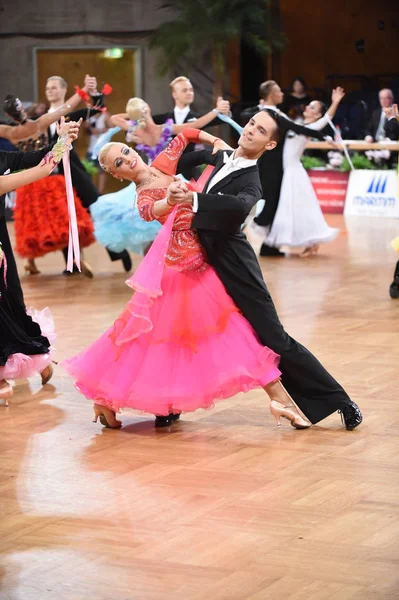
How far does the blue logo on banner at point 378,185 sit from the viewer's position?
1354 cm

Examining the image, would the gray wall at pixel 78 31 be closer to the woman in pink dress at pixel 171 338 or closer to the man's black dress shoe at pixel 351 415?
the woman in pink dress at pixel 171 338

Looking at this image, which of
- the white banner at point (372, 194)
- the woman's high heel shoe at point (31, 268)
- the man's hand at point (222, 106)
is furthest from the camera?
the white banner at point (372, 194)

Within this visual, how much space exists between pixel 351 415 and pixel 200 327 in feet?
2.39

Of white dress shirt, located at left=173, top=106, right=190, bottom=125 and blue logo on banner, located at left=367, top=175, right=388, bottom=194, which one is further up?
white dress shirt, located at left=173, top=106, right=190, bottom=125

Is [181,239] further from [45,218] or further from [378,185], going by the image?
[378,185]

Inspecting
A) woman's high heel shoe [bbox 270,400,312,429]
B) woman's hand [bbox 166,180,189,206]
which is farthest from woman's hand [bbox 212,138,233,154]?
woman's high heel shoe [bbox 270,400,312,429]

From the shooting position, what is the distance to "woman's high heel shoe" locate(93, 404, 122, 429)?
4555 mm

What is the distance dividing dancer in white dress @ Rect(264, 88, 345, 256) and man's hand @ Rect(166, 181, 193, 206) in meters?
6.00

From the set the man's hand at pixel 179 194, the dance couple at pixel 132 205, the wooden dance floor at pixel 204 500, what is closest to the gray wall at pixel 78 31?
the dance couple at pixel 132 205

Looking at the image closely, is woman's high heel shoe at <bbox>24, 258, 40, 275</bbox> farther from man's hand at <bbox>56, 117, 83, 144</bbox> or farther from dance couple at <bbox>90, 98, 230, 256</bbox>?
man's hand at <bbox>56, 117, 83, 144</bbox>

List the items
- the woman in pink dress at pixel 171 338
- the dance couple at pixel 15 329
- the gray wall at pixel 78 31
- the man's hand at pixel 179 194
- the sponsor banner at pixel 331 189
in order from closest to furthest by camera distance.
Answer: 1. the man's hand at pixel 179 194
2. the woman in pink dress at pixel 171 338
3. the dance couple at pixel 15 329
4. the sponsor banner at pixel 331 189
5. the gray wall at pixel 78 31

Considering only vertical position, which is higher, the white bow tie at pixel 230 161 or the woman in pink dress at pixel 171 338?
the white bow tie at pixel 230 161

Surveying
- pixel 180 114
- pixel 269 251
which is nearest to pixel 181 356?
pixel 180 114

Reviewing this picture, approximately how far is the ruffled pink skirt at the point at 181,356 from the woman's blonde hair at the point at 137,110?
13.4ft
